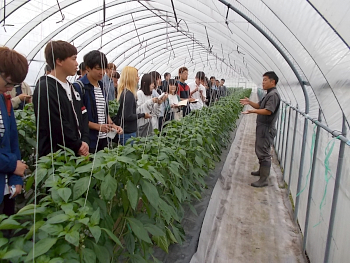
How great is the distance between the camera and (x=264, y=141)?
468 centimetres

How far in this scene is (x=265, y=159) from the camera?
475 cm

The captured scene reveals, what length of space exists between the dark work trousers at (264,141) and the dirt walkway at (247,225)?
50 centimetres

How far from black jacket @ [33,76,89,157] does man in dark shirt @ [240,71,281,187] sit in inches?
112

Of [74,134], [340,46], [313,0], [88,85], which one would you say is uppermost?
[313,0]

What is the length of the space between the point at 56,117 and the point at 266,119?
3.33 meters

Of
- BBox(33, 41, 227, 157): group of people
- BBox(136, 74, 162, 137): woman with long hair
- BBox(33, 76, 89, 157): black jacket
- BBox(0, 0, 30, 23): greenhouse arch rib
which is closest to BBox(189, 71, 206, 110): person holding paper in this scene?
BBox(136, 74, 162, 137): woman with long hair

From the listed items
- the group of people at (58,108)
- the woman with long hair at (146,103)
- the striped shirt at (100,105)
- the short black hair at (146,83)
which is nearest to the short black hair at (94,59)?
the group of people at (58,108)

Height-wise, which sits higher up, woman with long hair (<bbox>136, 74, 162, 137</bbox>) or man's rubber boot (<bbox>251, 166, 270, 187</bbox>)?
woman with long hair (<bbox>136, 74, 162, 137</bbox>)

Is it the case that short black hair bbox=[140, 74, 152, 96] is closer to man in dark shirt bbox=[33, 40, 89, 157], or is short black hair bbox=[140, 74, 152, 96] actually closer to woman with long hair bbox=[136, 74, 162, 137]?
woman with long hair bbox=[136, 74, 162, 137]

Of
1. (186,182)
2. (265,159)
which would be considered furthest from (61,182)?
(265,159)

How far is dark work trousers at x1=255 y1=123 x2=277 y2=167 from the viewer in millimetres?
4648

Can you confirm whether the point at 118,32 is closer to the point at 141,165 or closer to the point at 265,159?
the point at 265,159

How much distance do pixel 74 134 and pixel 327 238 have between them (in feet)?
6.63

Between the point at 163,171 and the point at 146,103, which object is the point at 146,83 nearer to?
the point at 146,103
